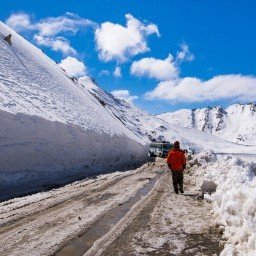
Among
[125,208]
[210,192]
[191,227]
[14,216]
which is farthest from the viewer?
[210,192]

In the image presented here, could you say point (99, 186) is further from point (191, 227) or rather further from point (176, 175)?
point (191, 227)

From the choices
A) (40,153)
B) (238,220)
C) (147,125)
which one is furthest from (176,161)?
(147,125)

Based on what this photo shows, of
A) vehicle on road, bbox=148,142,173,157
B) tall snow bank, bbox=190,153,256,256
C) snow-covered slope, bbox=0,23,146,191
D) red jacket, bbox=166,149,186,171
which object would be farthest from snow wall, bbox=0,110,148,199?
vehicle on road, bbox=148,142,173,157

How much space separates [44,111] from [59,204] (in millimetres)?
12546

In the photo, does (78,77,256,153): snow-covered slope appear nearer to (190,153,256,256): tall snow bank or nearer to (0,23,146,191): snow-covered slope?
(0,23,146,191): snow-covered slope

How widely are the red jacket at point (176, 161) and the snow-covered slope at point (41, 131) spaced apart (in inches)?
213

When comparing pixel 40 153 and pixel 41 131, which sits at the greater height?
pixel 41 131

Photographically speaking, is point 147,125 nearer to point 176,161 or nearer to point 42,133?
point 42,133

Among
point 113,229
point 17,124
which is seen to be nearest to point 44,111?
point 17,124

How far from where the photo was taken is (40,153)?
18797 millimetres

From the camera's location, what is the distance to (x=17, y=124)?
1805cm

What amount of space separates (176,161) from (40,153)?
262 inches

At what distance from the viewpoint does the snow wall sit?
15636mm

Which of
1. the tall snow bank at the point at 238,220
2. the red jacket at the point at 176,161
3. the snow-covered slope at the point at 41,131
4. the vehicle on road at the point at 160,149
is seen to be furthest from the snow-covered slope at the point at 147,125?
the tall snow bank at the point at 238,220
